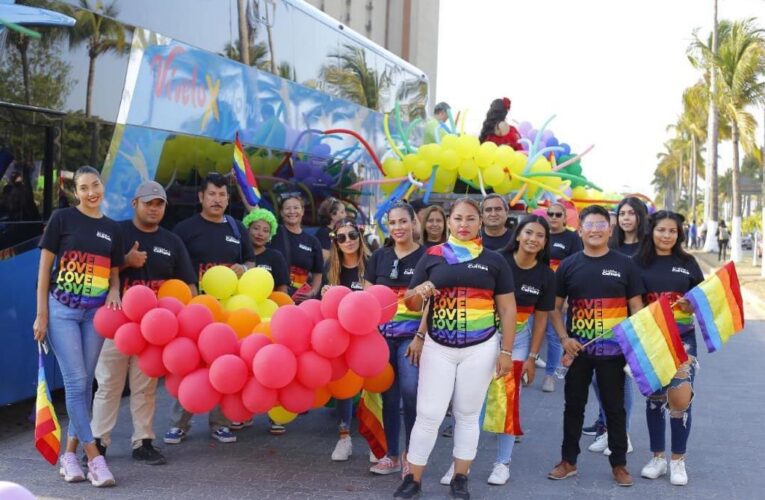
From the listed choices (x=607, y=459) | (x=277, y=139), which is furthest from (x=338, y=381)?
(x=277, y=139)

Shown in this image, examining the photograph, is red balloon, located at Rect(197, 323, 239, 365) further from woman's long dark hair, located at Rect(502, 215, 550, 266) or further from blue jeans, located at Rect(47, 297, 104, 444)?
woman's long dark hair, located at Rect(502, 215, 550, 266)

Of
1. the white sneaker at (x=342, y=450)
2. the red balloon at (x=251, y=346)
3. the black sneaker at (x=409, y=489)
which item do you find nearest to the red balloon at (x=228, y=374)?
the red balloon at (x=251, y=346)

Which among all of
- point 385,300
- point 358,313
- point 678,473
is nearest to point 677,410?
point 678,473

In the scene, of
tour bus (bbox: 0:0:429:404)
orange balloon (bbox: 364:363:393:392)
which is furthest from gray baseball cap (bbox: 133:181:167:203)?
orange balloon (bbox: 364:363:393:392)

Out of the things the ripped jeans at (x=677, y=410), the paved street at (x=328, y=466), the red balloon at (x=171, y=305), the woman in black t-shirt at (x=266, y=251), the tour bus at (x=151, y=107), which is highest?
the tour bus at (x=151, y=107)

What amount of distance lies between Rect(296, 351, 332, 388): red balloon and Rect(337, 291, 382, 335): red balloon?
0.23 m

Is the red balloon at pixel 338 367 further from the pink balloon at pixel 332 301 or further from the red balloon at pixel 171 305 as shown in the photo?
the red balloon at pixel 171 305

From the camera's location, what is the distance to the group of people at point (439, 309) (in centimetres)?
502

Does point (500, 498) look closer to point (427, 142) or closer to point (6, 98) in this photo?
point (6, 98)

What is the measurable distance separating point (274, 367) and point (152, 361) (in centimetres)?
82

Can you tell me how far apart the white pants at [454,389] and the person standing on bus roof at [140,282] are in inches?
68.9

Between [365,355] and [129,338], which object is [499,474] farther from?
[129,338]

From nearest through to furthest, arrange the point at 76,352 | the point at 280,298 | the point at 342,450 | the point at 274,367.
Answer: the point at 274,367 < the point at 76,352 < the point at 342,450 < the point at 280,298

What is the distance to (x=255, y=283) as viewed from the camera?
236 inches
